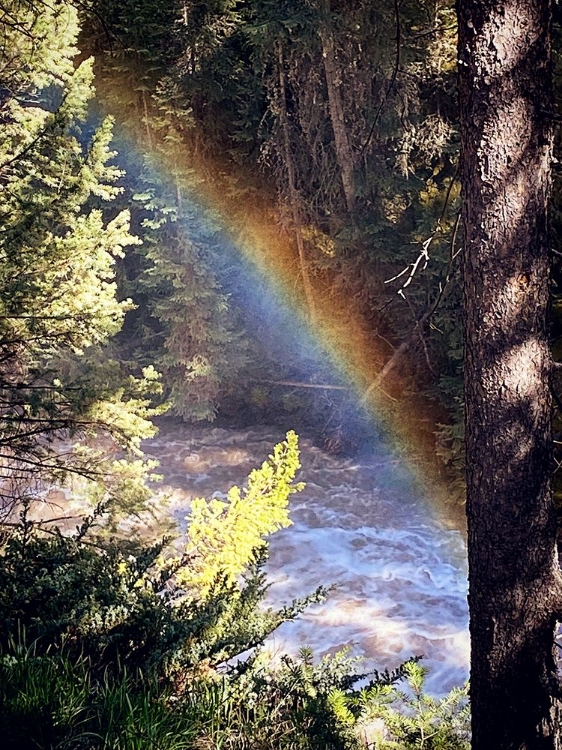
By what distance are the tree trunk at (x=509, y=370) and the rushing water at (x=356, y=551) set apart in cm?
430

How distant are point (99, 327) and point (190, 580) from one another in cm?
249

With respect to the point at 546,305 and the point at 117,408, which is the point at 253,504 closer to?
the point at 117,408

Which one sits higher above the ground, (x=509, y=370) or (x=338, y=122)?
(x=338, y=122)

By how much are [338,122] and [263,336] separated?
4.68 meters

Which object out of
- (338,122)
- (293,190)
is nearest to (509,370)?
(338,122)

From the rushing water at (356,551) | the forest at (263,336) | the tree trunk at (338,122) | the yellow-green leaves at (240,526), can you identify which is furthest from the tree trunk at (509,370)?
the tree trunk at (338,122)

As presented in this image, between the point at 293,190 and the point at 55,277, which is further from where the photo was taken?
the point at 293,190

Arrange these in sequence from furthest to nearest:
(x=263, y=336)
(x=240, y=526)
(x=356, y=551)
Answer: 1. (x=263, y=336)
2. (x=356, y=551)
3. (x=240, y=526)

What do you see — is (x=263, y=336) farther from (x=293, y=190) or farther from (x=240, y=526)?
(x=240, y=526)

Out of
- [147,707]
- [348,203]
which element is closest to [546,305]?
[147,707]

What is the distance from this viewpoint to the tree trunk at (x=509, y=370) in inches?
105

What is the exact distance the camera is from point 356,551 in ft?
30.8

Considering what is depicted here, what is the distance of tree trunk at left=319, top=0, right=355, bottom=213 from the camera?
10.4m

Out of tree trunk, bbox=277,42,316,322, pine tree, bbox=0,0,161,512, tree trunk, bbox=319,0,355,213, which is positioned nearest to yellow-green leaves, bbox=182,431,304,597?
pine tree, bbox=0,0,161,512
